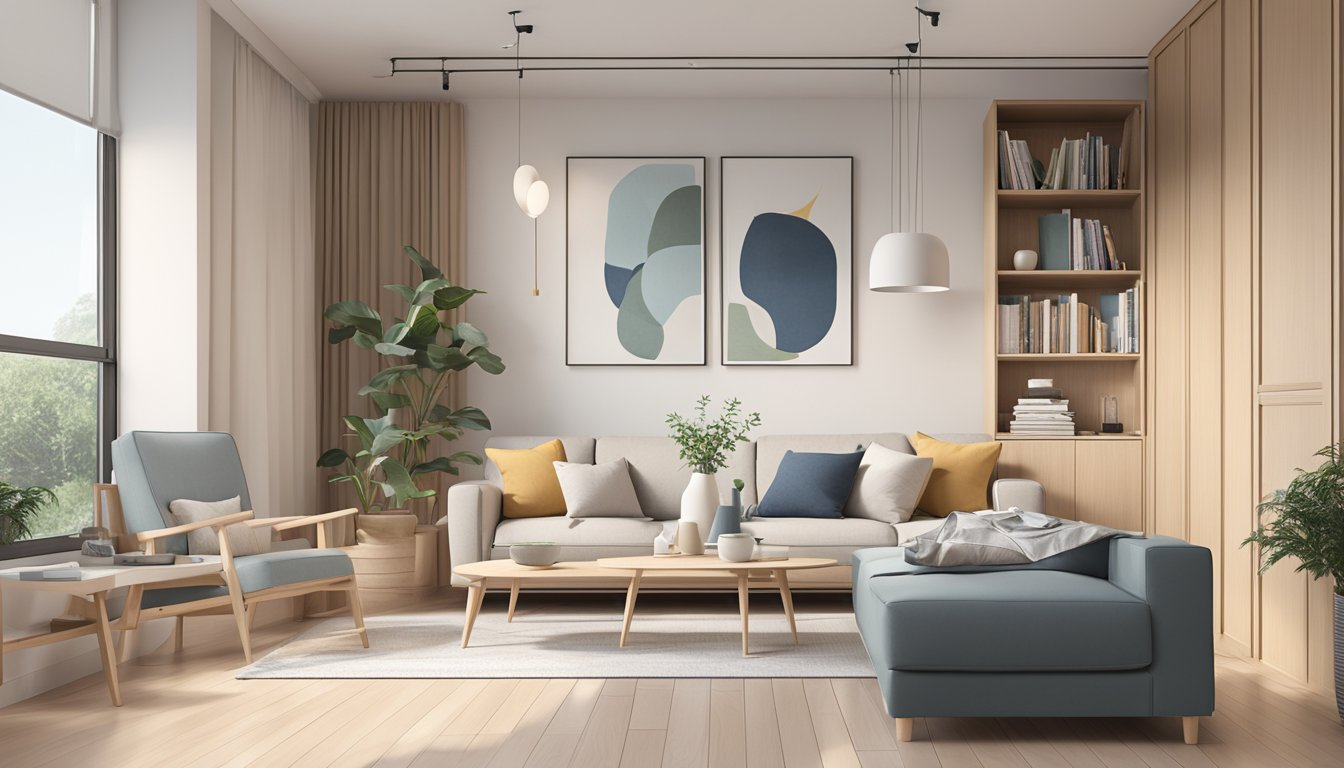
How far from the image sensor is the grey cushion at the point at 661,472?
18.5 feet

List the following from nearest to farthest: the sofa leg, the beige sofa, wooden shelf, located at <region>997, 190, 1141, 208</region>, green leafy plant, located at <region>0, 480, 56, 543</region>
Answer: the sofa leg → green leafy plant, located at <region>0, 480, 56, 543</region> → the beige sofa → wooden shelf, located at <region>997, 190, 1141, 208</region>

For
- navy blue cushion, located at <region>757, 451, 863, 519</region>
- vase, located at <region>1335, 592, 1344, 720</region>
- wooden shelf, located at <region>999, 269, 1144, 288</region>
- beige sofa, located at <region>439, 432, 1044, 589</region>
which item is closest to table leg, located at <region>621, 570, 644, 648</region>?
beige sofa, located at <region>439, 432, 1044, 589</region>

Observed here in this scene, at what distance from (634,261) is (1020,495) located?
8.22 feet

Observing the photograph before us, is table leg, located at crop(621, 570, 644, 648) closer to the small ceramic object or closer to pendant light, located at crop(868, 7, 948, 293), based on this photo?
the small ceramic object

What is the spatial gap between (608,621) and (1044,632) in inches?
94.5

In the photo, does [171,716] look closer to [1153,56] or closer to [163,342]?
[163,342]

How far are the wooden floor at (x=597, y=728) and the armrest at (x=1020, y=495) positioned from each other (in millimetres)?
1393

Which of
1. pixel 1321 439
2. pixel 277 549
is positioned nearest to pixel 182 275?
pixel 277 549

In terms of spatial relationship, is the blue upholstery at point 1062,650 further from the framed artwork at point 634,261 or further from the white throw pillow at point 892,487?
the framed artwork at point 634,261

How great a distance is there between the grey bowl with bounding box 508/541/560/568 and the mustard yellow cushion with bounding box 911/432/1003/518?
215 centimetres

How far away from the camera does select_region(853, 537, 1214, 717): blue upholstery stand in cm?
298

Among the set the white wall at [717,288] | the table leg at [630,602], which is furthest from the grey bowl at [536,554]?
the white wall at [717,288]

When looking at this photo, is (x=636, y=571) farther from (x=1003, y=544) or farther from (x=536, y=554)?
(x=1003, y=544)

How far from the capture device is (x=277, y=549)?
4523 millimetres
